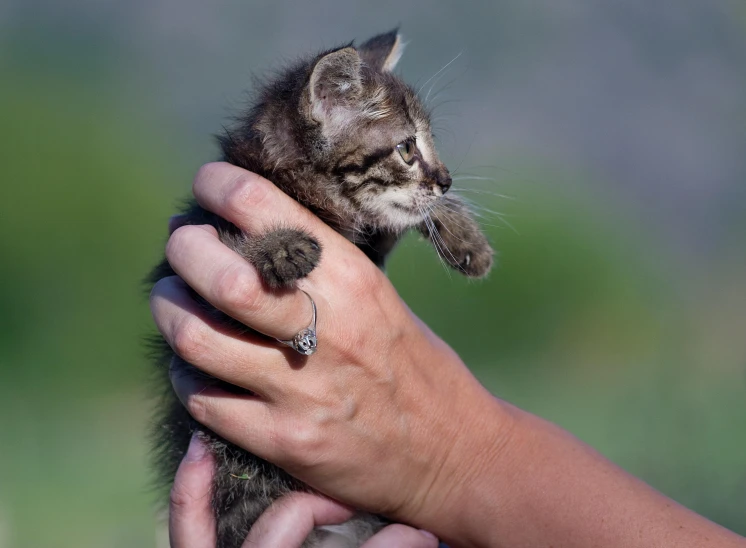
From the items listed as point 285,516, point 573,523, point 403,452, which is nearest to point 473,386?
point 403,452

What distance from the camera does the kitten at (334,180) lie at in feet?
6.08

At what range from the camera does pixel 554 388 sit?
3.96 m

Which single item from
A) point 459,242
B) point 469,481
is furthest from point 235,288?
point 459,242

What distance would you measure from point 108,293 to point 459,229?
249 cm

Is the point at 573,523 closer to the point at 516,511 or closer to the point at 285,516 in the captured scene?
the point at 516,511

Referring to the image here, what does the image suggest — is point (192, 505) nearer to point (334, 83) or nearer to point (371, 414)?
point (371, 414)

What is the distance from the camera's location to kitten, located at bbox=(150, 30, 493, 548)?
1853 millimetres

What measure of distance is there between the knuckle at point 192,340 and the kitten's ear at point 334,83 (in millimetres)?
683

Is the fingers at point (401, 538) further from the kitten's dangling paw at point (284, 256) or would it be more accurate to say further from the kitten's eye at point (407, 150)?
the kitten's eye at point (407, 150)

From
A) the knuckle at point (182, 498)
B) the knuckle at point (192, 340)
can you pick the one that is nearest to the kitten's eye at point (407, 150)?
the knuckle at point (192, 340)

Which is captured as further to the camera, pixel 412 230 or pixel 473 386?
pixel 412 230

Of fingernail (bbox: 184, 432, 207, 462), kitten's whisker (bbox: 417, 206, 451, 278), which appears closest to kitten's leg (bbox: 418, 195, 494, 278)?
kitten's whisker (bbox: 417, 206, 451, 278)

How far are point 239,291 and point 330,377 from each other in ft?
1.01

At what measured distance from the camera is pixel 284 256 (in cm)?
153
